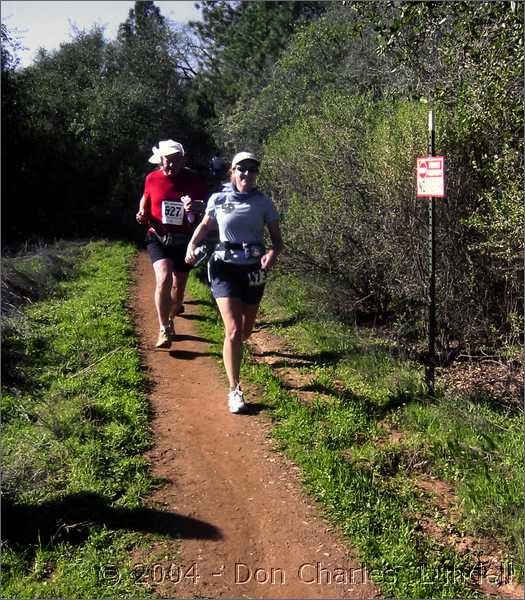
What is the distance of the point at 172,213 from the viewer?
21.7 ft

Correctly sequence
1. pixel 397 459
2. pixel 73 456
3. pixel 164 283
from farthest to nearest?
pixel 164 283 → pixel 397 459 → pixel 73 456

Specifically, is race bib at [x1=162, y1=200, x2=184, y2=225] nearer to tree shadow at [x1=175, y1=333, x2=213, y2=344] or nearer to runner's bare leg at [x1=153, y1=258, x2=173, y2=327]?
runner's bare leg at [x1=153, y1=258, x2=173, y2=327]

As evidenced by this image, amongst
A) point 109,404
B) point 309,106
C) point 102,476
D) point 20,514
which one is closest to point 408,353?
point 109,404

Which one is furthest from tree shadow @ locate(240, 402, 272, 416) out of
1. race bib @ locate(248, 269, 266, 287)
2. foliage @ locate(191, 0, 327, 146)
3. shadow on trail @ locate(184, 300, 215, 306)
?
foliage @ locate(191, 0, 327, 146)

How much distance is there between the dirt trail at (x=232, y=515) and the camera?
3365 millimetres

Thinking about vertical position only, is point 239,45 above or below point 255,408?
above

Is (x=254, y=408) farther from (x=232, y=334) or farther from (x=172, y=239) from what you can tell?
(x=172, y=239)

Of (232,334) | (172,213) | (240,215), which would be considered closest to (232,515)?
(232,334)

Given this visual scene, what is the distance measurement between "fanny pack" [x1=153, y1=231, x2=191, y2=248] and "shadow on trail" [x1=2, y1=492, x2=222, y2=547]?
3194 millimetres

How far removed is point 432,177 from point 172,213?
2.49 m

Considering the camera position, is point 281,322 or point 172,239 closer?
point 172,239

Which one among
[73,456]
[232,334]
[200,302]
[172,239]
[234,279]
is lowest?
[73,456]

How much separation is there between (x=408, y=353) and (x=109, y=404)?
129 inches

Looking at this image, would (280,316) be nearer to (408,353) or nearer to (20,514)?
(408,353)
